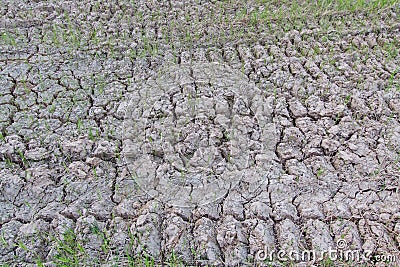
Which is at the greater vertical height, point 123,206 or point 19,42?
point 19,42

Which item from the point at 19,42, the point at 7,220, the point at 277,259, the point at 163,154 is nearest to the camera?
the point at 277,259

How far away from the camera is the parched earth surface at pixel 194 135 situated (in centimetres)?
214

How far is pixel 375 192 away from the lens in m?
2.34

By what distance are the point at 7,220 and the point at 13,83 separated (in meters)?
1.27

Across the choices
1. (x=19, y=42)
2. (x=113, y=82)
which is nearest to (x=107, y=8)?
(x=19, y=42)

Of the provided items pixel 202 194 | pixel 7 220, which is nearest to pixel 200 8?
pixel 202 194

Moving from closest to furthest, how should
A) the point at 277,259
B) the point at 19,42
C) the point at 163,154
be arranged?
the point at 277,259 → the point at 163,154 → the point at 19,42

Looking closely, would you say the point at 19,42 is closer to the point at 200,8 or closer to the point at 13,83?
the point at 13,83

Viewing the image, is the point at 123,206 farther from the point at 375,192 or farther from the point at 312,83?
the point at 312,83

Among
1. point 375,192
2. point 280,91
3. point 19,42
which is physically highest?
point 19,42

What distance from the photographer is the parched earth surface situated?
7.03ft

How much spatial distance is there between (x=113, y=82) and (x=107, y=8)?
1.14 metres

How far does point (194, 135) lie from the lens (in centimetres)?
266

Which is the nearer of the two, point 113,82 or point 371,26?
point 113,82
